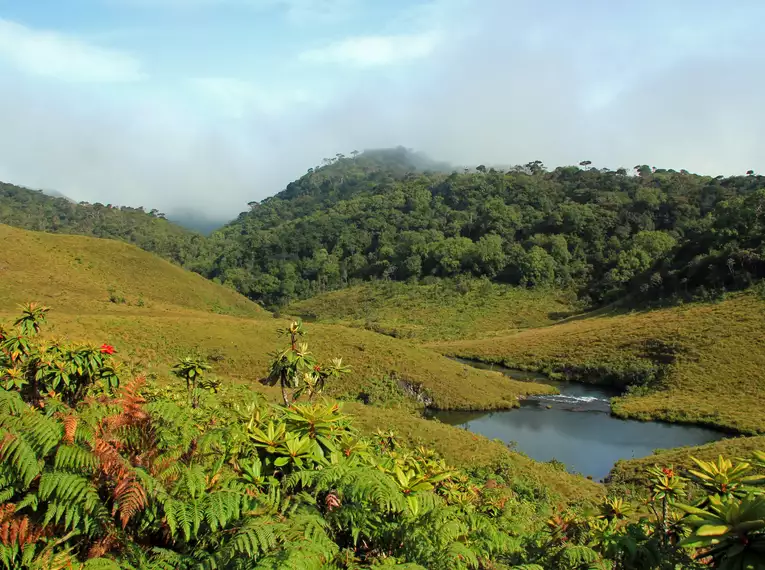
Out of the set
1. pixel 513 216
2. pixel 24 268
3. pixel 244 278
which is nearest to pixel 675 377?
pixel 24 268

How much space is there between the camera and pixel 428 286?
122m

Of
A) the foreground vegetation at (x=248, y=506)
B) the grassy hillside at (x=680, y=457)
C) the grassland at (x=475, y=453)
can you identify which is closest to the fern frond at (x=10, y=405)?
the foreground vegetation at (x=248, y=506)

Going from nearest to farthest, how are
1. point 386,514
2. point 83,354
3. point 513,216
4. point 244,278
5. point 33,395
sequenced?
point 386,514 < point 33,395 < point 83,354 < point 513,216 < point 244,278

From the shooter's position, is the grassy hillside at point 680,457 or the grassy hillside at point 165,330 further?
the grassy hillside at point 165,330

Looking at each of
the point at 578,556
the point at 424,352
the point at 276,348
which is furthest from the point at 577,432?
the point at 578,556

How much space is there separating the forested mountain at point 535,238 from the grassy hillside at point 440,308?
581 centimetres

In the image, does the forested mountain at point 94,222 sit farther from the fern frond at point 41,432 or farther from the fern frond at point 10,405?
the fern frond at point 41,432

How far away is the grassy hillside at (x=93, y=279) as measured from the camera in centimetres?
5459

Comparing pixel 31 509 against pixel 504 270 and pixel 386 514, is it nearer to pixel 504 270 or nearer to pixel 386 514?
pixel 386 514

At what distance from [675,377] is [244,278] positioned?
117m

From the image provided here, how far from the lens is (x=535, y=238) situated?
12600 cm

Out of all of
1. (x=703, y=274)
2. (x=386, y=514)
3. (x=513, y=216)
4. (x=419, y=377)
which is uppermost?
(x=513, y=216)

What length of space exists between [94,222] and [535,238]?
122902mm

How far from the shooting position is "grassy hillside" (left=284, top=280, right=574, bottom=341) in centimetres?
9656
